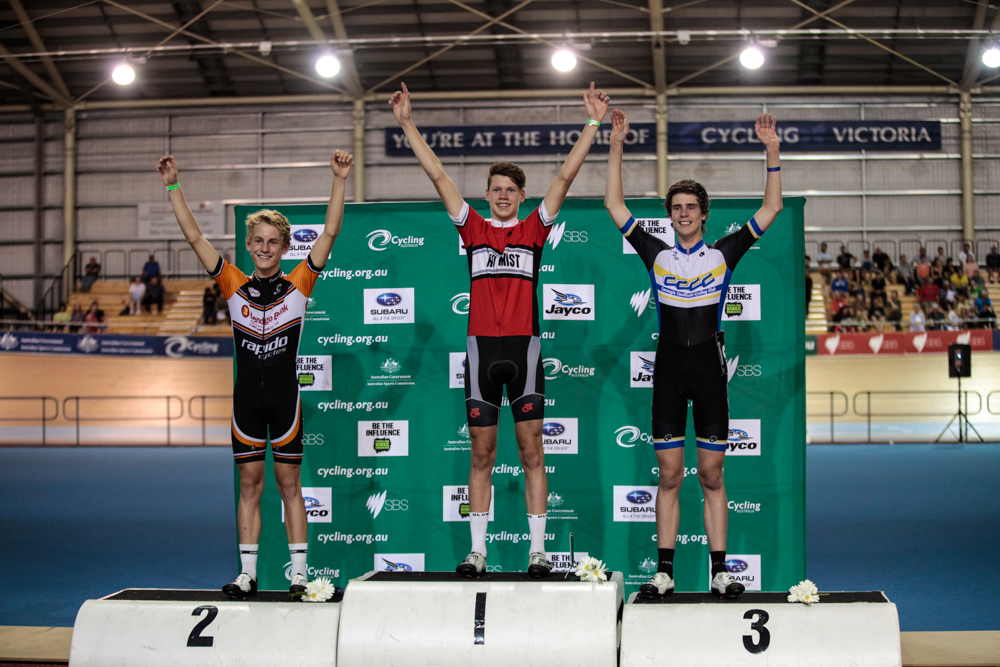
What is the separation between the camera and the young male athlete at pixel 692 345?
13.5ft

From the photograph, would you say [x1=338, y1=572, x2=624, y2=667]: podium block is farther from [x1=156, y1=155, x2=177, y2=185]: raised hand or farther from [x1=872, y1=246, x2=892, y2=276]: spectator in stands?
[x1=872, y1=246, x2=892, y2=276]: spectator in stands

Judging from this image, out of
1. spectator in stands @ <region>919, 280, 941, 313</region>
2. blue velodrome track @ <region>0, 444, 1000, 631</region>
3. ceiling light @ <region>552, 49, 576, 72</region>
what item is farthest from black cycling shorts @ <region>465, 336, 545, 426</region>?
spectator in stands @ <region>919, 280, 941, 313</region>

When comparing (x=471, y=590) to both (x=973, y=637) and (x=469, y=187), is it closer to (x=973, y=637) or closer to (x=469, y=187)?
(x=973, y=637)

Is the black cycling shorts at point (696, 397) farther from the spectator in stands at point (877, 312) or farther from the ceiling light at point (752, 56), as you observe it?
the spectator in stands at point (877, 312)

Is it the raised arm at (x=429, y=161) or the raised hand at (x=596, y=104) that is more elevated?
the raised hand at (x=596, y=104)

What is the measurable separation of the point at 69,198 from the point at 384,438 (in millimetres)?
21355

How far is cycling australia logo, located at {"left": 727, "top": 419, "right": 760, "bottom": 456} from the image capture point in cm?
521

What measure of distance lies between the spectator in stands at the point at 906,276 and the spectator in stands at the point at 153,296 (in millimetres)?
19421

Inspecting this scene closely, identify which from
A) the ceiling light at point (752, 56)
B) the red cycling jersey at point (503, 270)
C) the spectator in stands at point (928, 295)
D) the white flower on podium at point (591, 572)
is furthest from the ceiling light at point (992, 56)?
the white flower on podium at point (591, 572)

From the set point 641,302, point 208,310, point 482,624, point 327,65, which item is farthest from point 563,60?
point 482,624

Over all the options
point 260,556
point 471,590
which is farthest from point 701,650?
point 260,556

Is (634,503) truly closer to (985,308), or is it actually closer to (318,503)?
(318,503)

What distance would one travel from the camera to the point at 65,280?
22.7 metres

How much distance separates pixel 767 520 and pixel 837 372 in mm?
13559
